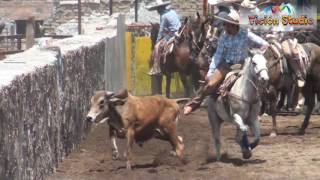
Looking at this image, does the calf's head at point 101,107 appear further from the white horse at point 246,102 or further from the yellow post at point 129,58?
the yellow post at point 129,58

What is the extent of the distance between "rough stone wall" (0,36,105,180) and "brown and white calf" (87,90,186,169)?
57 centimetres

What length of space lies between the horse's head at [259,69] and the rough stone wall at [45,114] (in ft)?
8.10

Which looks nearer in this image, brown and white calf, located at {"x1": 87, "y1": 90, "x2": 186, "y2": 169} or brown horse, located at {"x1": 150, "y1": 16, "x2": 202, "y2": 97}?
brown and white calf, located at {"x1": 87, "y1": 90, "x2": 186, "y2": 169}

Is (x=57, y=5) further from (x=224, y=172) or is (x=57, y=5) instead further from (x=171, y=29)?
(x=224, y=172)

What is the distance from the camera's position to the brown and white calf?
33.8ft

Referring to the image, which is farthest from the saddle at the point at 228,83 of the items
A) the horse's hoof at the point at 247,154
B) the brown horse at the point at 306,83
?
the brown horse at the point at 306,83

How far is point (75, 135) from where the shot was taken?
12.1 meters

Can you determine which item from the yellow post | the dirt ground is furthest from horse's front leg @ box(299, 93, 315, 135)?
the yellow post

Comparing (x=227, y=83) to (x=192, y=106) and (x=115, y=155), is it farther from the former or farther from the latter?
(x=115, y=155)

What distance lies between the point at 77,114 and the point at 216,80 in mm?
2402

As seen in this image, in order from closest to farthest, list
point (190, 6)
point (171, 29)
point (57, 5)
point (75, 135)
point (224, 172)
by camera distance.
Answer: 1. point (224, 172)
2. point (75, 135)
3. point (171, 29)
4. point (190, 6)
5. point (57, 5)

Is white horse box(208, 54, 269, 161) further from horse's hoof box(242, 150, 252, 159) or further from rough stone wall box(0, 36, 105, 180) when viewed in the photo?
rough stone wall box(0, 36, 105, 180)

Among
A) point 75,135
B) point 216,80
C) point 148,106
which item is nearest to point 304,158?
point 216,80

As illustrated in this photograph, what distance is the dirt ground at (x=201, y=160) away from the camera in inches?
392
